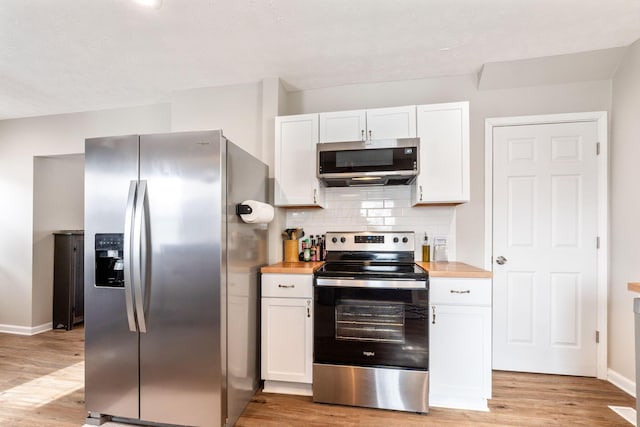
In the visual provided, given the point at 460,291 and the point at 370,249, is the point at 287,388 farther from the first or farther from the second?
the point at 460,291

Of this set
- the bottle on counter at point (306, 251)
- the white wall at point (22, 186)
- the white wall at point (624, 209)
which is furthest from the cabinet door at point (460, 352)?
the white wall at point (22, 186)

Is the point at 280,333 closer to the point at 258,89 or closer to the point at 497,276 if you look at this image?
the point at 497,276

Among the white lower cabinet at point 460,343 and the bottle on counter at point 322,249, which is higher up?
the bottle on counter at point 322,249

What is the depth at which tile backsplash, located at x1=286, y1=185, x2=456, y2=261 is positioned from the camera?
2.78 m

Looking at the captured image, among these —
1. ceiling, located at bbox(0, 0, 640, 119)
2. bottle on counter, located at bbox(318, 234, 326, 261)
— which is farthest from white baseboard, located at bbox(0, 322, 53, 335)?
bottle on counter, located at bbox(318, 234, 326, 261)

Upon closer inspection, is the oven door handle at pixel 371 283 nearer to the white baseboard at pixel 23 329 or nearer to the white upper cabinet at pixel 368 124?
the white upper cabinet at pixel 368 124

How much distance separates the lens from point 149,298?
6.19ft

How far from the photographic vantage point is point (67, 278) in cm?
385

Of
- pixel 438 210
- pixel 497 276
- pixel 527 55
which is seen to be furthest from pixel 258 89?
pixel 497 276

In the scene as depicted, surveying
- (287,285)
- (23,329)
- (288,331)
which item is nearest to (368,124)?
(287,285)

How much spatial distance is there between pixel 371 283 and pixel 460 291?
61 centimetres

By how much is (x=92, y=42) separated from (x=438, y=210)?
3.07 m

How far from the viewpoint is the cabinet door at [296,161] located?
8.68 ft

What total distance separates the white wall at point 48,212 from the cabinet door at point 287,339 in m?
3.41
